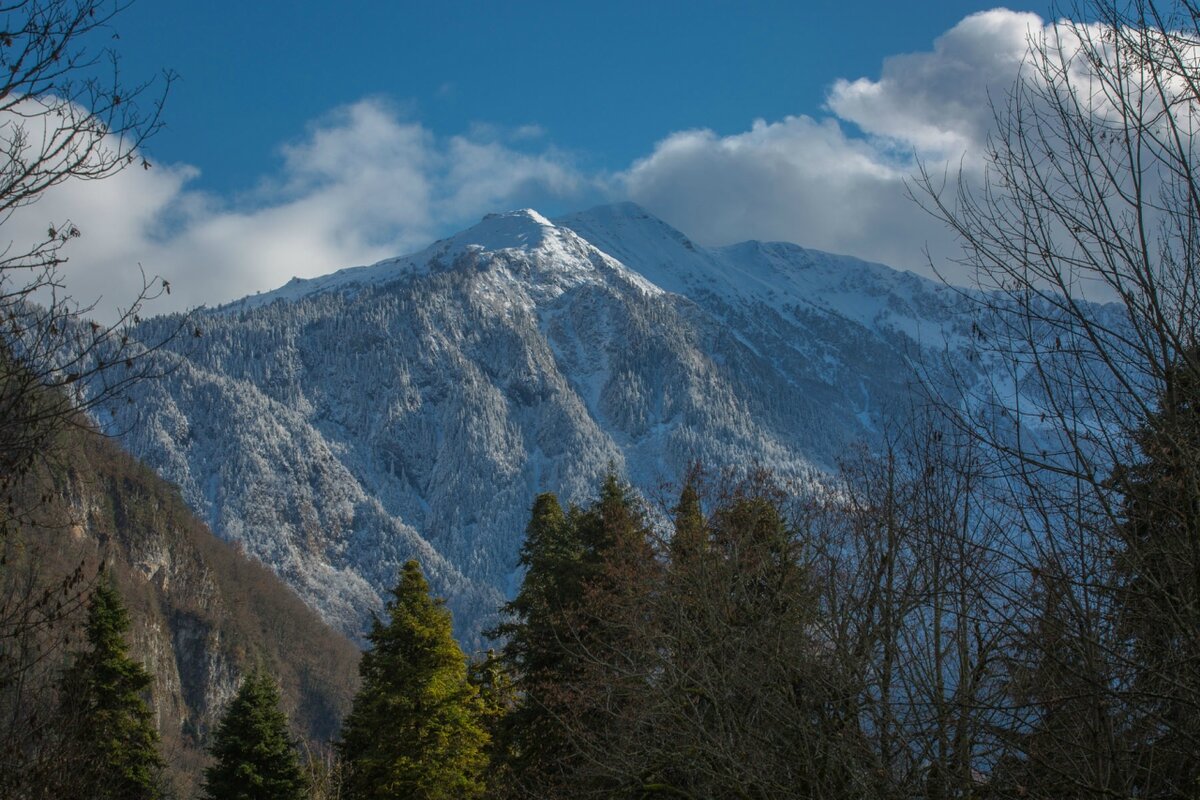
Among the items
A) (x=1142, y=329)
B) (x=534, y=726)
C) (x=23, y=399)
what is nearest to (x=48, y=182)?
(x=23, y=399)

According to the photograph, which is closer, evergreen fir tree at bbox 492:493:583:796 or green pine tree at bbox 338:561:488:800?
evergreen fir tree at bbox 492:493:583:796

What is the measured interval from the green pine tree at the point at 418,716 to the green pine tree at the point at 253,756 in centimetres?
152

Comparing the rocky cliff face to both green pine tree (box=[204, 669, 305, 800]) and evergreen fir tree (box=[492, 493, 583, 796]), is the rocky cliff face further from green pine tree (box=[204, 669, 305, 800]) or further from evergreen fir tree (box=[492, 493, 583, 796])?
evergreen fir tree (box=[492, 493, 583, 796])

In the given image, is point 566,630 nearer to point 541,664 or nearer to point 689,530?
point 541,664

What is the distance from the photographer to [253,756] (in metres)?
22.7

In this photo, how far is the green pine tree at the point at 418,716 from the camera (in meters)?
22.0

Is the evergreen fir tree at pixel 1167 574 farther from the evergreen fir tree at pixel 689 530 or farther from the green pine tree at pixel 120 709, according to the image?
the green pine tree at pixel 120 709

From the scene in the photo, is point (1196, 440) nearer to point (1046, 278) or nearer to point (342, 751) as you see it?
point (1046, 278)

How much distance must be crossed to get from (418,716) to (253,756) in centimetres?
383

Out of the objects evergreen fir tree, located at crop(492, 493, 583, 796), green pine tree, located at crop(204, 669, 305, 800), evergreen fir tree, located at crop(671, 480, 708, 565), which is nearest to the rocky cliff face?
green pine tree, located at crop(204, 669, 305, 800)

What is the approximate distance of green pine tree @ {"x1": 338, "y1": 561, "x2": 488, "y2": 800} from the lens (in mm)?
21953

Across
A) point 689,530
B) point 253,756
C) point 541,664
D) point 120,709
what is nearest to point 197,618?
point 253,756

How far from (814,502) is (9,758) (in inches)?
332

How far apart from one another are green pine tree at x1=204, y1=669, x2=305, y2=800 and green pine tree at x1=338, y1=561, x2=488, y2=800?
1518 mm
